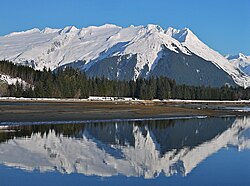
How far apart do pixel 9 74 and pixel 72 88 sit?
3028cm

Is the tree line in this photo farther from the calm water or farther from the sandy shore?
the calm water

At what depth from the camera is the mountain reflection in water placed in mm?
24047

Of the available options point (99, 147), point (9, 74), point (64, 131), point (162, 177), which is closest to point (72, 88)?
point (9, 74)

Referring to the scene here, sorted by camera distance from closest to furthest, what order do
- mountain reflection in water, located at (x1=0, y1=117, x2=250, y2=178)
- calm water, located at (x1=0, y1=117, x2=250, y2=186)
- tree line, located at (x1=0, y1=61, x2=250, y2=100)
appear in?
calm water, located at (x1=0, y1=117, x2=250, y2=186) < mountain reflection in water, located at (x1=0, y1=117, x2=250, y2=178) < tree line, located at (x1=0, y1=61, x2=250, y2=100)

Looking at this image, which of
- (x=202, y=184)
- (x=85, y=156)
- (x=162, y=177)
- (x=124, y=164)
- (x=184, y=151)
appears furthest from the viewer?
(x=184, y=151)

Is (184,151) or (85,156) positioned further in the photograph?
(184,151)

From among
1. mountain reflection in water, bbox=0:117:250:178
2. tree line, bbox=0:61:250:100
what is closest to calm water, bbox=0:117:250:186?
mountain reflection in water, bbox=0:117:250:178

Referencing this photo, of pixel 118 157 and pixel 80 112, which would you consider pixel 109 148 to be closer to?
pixel 118 157

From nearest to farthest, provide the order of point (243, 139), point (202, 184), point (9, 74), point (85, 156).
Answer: point (202, 184) → point (85, 156) → point (243, 139) → point (9, 74)

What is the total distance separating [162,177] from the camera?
2152cm

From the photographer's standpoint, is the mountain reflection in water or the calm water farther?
the mountain reflection in water

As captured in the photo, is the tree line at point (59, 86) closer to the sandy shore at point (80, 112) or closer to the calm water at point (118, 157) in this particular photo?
the sandy shore at point (80, 112)

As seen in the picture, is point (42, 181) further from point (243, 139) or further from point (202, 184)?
point (243, 139)

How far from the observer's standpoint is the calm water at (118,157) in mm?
21062
